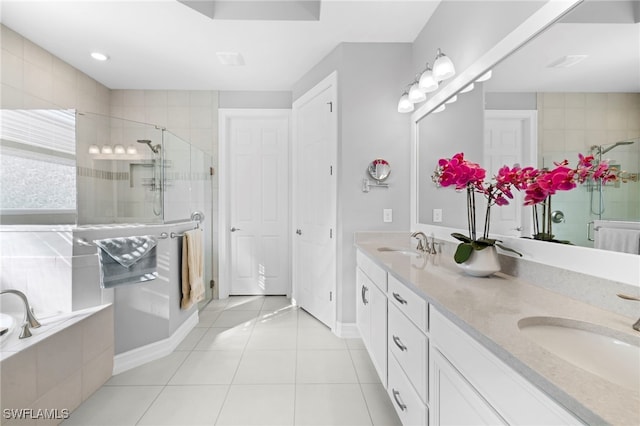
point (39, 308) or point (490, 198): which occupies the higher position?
point (490, 198)

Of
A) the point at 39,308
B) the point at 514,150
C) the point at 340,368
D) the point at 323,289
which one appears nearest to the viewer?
the point at 514,150

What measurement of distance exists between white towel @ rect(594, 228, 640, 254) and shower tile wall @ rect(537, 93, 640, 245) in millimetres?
43

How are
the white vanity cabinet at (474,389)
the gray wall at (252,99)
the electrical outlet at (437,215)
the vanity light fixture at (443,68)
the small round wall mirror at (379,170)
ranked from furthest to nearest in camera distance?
the gray wall at (252,99) → the small round wall mirror at (379,170) → the electrical outlet at (437,215) → the vanity light fixture at (443,68) → the white vanity cabinet at (474,389)

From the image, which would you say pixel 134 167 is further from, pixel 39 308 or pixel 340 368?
pixel 340 368

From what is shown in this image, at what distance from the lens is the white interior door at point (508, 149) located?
3.80ft

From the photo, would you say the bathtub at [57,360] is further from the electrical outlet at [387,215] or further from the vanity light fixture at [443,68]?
the vanity light fixture at [443,68]

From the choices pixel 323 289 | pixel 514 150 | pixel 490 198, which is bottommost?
pixel 323 289

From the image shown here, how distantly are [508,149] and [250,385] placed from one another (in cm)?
201

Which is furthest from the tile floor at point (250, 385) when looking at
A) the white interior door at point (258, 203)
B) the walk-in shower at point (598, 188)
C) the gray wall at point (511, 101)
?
the gray wall at point (511, 101)

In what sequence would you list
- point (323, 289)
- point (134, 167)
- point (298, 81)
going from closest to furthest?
point (134, 167) < point (323, 289) < point (298, 81)

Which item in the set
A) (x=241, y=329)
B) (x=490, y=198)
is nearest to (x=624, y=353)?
(x=490, y=198)

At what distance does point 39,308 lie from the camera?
68.9 inches

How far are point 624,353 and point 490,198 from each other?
759 millimetres

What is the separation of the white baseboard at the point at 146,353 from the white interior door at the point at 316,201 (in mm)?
1269
